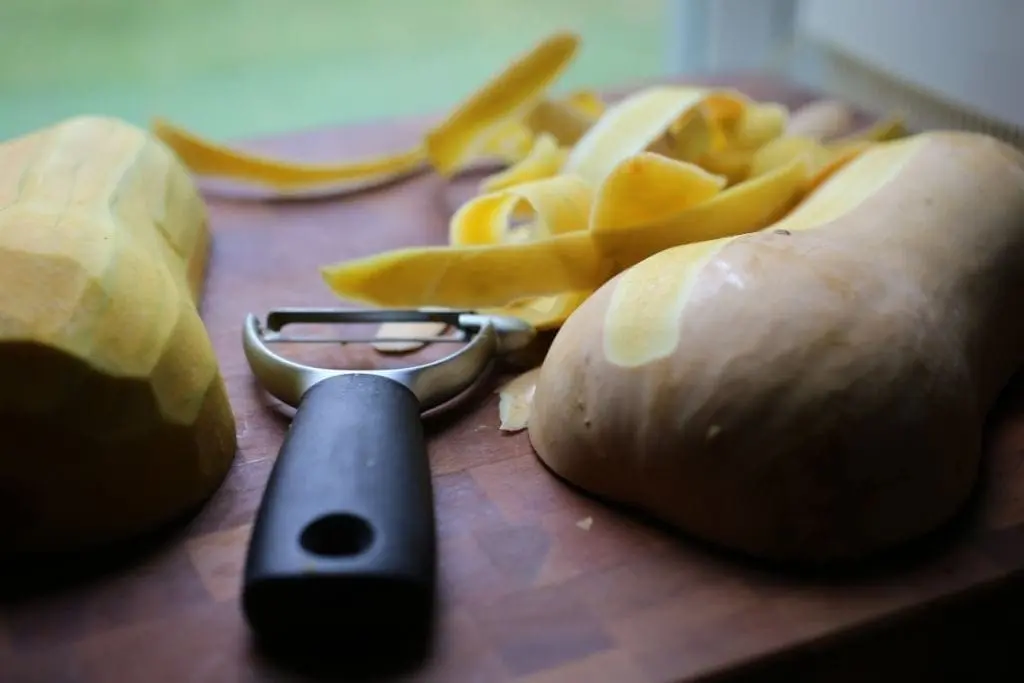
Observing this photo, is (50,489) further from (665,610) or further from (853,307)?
(853,307)

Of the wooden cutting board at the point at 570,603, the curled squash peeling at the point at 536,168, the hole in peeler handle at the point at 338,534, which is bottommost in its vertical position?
the wooden cutting board at the point at 570,603

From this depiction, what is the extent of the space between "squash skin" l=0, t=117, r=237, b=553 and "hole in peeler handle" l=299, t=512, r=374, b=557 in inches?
4.3

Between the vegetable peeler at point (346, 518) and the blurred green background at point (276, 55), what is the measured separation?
2.41 ft

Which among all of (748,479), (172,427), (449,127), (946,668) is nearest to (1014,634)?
(946,668)

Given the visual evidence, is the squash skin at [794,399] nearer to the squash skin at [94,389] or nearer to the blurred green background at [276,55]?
the squash skin at [94,389]

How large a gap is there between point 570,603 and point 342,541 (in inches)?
4.4

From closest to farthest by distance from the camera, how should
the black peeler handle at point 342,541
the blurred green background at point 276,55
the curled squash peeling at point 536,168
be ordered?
the black peeler handle at point 342,541
the curled squash peeling at point 536,168
the blurred green background at point 276,55

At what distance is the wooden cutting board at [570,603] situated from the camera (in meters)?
0.48

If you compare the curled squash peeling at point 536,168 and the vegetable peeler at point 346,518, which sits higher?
the curled squash peeling at point 536,168

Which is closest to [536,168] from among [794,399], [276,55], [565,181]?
[565,181]

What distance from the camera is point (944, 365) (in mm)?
547

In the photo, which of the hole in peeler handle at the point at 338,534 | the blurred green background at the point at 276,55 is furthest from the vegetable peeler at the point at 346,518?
the blurred green background at the point at 276,55

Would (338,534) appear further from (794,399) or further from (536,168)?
(536,168)

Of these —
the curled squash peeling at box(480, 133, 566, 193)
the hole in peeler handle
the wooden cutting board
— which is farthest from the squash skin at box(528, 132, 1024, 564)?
the curled squash peeling at box(480, 133, 566, 193)
